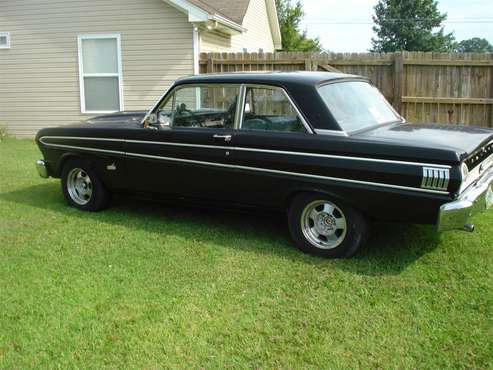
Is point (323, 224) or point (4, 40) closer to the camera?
point (323, 224)

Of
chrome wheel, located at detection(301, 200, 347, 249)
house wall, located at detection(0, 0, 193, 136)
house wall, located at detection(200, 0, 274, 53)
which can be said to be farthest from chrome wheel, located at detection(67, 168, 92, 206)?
house wall, located at detection(200, 0, 274, 53)

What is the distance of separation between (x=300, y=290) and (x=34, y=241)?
2851 millimetres

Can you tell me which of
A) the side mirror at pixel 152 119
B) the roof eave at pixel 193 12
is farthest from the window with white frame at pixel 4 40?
the side mirror at pixel 152 119

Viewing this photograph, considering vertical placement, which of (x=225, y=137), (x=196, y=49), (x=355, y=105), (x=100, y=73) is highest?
(x=196, y=49)

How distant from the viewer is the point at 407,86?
10.8 metres

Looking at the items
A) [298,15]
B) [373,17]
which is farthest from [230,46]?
[373,17]

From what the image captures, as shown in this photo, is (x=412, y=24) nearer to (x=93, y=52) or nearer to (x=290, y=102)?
(x=93, y=52)

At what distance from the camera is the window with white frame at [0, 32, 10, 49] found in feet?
45.0

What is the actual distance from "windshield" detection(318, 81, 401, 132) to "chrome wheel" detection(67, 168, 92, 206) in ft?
10.6

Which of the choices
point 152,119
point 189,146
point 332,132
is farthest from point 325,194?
point 152,119

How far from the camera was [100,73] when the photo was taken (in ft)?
43.2

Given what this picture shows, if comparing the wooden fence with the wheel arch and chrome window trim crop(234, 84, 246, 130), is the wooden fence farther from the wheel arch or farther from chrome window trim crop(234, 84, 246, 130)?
the wheel arch

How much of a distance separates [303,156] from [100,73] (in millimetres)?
9740

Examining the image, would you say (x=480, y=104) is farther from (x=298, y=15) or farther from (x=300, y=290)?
(x=298, y=15)
